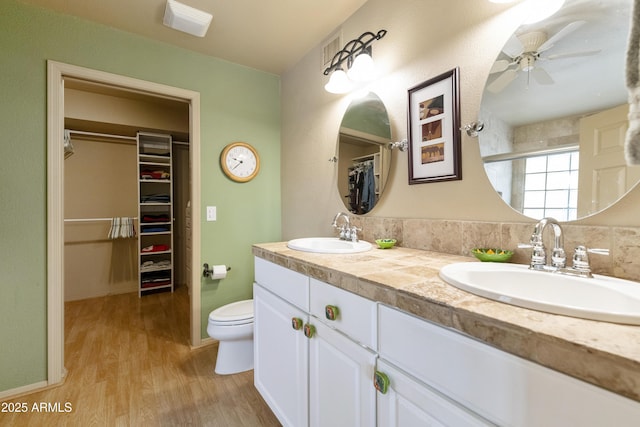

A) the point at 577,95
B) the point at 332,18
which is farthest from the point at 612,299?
the point at 332,18

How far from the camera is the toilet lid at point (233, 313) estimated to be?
183 cm

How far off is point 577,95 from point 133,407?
2491mm

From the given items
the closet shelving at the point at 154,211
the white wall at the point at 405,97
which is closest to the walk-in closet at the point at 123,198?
the closet shelving at the point at 154,211

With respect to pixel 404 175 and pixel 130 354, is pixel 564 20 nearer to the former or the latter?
pixel 404 175

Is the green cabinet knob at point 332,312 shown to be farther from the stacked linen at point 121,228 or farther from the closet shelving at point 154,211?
the stacked linen at point 121,228

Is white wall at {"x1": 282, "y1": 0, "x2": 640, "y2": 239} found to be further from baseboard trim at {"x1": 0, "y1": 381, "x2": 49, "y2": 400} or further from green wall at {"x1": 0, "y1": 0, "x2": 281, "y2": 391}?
baseboard trim at {"x1": 0, "y1": 381, "x2": 49, "y2": 400}

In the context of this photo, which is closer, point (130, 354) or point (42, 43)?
point (42, 43)

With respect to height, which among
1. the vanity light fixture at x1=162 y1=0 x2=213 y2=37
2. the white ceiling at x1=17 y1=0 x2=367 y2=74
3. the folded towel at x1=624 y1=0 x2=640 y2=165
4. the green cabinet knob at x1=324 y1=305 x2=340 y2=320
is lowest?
the green cabinet knob at x1=324 y1=305 x2=340 y2=320

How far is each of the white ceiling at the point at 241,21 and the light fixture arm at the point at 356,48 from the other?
0.78ft

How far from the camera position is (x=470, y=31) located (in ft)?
3.79

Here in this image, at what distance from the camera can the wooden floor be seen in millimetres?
1460

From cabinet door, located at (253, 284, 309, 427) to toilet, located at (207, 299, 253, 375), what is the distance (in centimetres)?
33

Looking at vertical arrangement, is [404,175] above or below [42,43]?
below

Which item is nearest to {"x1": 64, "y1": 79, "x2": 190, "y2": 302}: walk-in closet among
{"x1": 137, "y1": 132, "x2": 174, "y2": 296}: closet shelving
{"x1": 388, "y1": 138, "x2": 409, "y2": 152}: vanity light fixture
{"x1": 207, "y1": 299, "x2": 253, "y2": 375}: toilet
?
{"x1": 137, "y1": 132, "x2": 174, "y2": 296}: closet shelving
